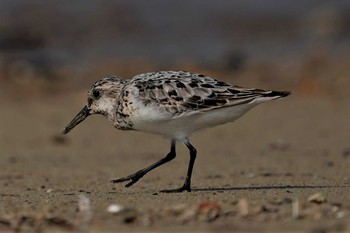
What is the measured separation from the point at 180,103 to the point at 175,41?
12.7m

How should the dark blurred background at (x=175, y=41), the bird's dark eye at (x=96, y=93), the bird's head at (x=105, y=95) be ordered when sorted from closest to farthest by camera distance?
the bird's head at (x=105, y=95)
the bird's dark eye at (x=96, y=93)
the dark blurred background at (x=175, y=41)

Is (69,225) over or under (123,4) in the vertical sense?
under

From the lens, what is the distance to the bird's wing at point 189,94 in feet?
24.6

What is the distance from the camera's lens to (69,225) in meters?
5.72

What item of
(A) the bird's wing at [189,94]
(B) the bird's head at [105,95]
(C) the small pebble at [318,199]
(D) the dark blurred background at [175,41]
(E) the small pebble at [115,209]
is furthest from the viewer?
(D) the dark blurred background at [175,41]

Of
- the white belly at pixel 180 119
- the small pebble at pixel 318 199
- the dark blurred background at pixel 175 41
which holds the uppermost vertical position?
the dark blurred background at pixel 175 41

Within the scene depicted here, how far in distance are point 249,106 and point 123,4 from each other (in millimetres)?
15660

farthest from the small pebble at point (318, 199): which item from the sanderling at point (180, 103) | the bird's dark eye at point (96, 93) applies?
the bird's dark eye at point (96, 93)

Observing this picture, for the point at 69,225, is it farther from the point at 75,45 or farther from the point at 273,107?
the point at 75,45

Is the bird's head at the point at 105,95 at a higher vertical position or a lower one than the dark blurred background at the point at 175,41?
lower

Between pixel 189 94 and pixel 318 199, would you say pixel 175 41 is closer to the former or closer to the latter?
pixel 189 94

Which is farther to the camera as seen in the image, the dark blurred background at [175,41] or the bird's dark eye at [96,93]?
the dark blurred background at [175,41]

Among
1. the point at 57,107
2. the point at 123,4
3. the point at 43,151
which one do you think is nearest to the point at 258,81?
the point at 57,107

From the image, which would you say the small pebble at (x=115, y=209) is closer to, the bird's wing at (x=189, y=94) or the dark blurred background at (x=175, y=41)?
the bird's wing at (x=189, y=94)
